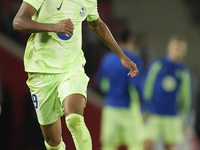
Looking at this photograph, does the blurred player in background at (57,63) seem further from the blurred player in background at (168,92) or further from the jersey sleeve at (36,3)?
the blurred player in background at (168,92)

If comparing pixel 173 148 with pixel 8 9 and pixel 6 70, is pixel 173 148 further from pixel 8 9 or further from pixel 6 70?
pixel 8 9

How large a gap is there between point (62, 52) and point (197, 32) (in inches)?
396

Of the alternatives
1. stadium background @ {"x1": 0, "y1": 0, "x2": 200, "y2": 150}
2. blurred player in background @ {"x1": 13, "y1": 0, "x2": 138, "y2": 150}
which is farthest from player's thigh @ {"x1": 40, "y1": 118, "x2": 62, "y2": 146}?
stadium background @ {"x1": 0, "y1": 0, "x2": 200, "y2": 150}

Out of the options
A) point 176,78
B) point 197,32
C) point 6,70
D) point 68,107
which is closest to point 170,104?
point 176,78

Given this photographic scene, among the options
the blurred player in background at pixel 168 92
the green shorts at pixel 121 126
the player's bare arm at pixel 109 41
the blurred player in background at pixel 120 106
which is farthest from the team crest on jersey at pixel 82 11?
the blurred player in background at pixel 168 92

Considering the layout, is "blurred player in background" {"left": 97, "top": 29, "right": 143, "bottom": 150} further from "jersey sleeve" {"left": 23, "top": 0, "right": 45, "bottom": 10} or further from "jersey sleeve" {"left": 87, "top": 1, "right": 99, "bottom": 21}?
"jersey sleeve" {"left": 23, "top": 0, "right": 45, "bottom": 10}

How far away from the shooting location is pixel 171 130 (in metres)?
6.52

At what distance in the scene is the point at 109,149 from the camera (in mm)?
6211

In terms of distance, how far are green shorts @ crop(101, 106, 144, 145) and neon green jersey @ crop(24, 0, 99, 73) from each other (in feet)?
8.67

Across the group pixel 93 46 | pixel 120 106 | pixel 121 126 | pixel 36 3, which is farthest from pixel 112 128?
pixel 36 3

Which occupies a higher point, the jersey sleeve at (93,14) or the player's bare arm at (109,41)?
the jersey sleeve at (93,14)

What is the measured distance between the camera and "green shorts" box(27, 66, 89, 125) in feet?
10.9

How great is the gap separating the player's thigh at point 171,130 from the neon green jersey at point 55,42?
331cm

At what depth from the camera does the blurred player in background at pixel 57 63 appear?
315 cm
